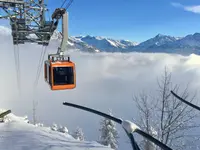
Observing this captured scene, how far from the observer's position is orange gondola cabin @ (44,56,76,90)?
43.8 feet

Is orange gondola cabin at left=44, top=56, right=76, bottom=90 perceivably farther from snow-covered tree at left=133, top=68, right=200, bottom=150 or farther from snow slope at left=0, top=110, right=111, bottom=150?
snow-covered tree at left=133, top=68, right=200, bottom=150

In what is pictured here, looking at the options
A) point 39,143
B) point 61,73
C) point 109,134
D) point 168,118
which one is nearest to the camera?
point 39,143

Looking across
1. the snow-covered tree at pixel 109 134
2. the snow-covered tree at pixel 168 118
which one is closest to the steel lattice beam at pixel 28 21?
the snow-covered tree at pixel 168 118

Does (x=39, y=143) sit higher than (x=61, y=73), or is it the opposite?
(x=61, y=73)

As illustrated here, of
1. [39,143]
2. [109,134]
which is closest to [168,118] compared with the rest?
[39,143]

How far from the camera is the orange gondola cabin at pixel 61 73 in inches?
526

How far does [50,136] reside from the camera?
28.2 feet

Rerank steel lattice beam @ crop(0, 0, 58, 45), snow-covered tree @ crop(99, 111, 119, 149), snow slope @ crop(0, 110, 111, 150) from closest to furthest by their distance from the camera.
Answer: snow slope @ crop(0, 110, 111, 150) < steel lattice beam @ crop(0, 0, 58, 45) < snow-covered tree @ crop(99, 111, 119, 149)

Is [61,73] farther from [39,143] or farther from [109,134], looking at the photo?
[109,134]

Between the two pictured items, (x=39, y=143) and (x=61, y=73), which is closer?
(x=39, y=143)

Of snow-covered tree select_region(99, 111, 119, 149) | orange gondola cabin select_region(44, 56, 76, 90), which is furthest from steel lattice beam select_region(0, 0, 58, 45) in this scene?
snow-covered tree select_region(99, 111, 119, 149)

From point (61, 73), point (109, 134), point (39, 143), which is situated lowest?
point (109, 134)

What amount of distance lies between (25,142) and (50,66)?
614cm

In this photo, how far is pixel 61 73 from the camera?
533 inches
